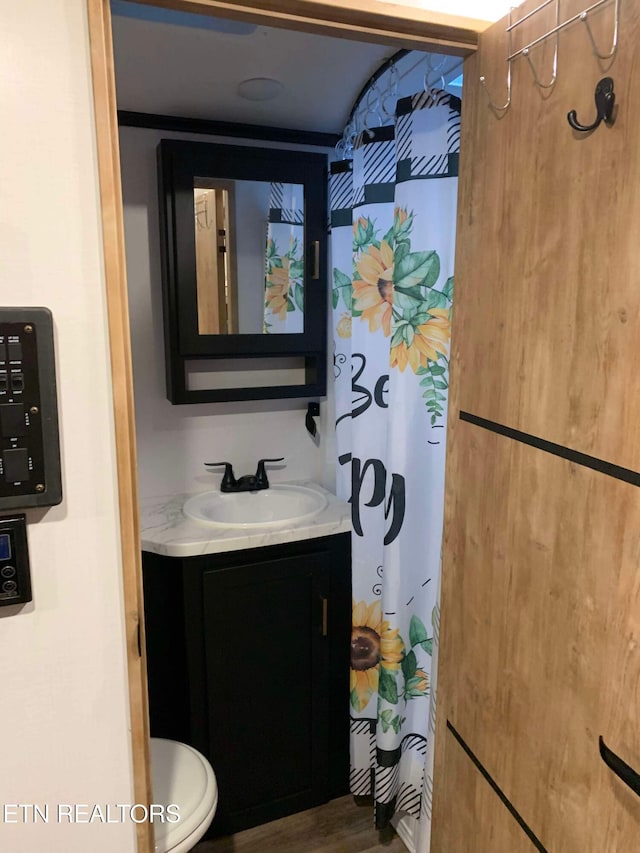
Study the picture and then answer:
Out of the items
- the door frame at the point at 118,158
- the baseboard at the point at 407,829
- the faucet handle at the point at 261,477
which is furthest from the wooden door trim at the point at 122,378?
the faucet handle at the point at 261,477

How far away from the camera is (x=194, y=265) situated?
206cm

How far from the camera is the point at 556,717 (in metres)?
1.04

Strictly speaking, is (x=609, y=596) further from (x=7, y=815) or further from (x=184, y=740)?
(x=184, y=740)

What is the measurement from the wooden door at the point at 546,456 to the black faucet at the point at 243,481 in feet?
3.38

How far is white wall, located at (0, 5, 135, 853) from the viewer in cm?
92

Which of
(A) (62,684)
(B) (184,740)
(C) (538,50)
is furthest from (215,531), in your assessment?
(C) (538,50)

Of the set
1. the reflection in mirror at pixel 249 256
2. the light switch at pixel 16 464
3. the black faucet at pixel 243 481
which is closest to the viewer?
the light switch at pixel 16 464

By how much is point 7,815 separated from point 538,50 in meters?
1.54

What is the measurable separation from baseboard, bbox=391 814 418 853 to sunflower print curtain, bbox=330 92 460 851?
1.8 inches

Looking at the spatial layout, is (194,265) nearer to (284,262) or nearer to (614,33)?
(284,262)

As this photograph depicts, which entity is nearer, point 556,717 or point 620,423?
point 620,423

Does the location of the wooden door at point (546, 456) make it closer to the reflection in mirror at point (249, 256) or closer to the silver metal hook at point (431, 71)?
the silver metal hook at point (431, 71)

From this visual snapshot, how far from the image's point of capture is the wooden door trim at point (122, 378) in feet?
3.10

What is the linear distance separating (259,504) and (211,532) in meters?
0.41
